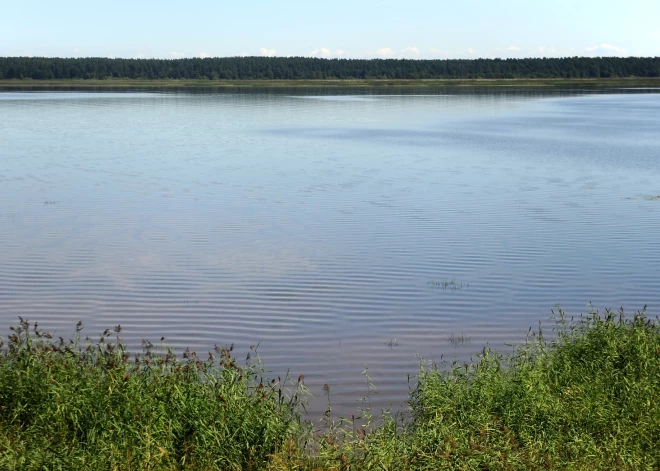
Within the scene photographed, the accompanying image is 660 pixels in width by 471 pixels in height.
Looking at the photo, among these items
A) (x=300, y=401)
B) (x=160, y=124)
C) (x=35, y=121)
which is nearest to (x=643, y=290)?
(x=300, y=401)

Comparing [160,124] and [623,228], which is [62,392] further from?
[160,124]

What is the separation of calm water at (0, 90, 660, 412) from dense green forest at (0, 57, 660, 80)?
127 meters

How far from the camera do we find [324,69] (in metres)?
170

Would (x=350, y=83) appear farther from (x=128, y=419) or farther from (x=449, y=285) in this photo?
(x=128, y=419)

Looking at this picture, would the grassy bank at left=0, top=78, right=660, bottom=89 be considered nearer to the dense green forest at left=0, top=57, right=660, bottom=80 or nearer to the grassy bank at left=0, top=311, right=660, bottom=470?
the dense green forest at left=0, top=57, right=660, bottom=80

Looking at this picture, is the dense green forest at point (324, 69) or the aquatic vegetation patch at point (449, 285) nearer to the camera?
the aquatic vegetation patch at point (449, 285)

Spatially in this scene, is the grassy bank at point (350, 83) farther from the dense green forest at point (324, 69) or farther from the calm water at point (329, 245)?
the calm water at point (329, 245)

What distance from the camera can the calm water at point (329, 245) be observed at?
1082 centimetres

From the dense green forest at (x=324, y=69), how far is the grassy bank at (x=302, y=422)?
152809mm

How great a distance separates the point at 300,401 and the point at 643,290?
691cm

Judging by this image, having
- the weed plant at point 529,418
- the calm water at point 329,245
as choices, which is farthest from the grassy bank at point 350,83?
the weed plant at point 529,418

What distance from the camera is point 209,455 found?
21.4 feet

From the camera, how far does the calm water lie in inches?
426

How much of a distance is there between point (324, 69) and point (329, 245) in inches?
6216
